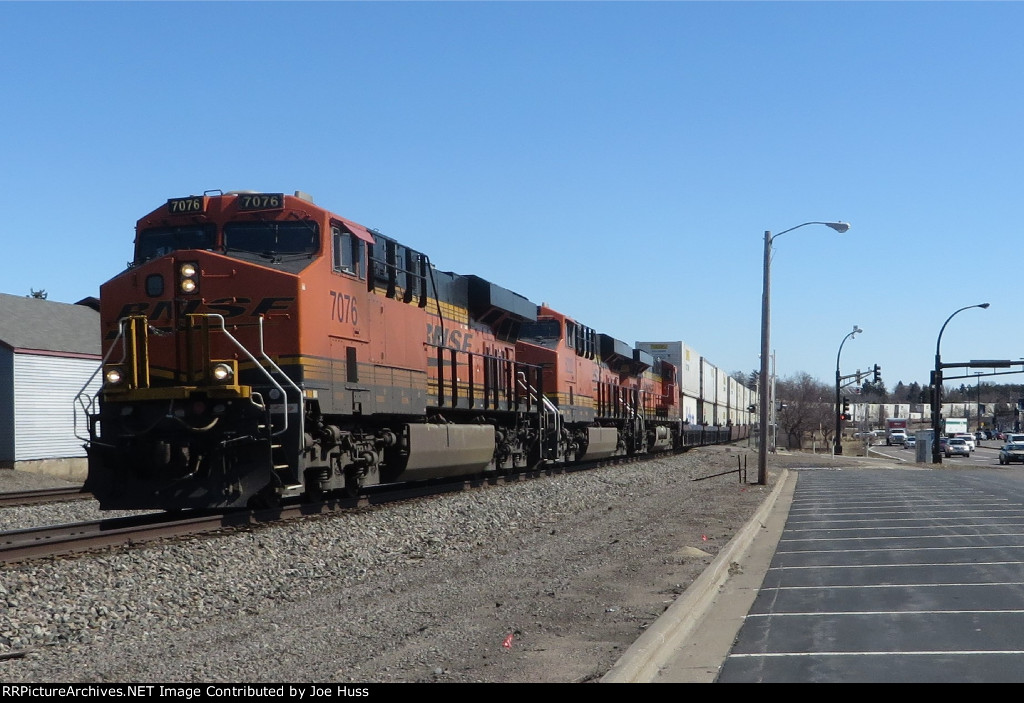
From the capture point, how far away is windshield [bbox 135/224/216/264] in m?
14.1

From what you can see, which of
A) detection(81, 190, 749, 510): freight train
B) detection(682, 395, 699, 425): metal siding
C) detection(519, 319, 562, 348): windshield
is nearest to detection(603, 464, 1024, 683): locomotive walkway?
Result: detection(81, 190, 749, 510): freight train

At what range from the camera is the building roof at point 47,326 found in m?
31.5

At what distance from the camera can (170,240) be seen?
561 inches

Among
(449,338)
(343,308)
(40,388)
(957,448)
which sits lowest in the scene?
(957,448)

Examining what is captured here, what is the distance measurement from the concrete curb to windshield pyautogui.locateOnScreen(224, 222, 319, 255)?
6993mm

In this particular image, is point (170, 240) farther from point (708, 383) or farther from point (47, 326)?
point (708, 383)

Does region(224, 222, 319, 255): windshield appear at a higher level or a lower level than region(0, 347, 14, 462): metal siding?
higher

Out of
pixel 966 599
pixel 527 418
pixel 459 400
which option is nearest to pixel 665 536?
pixel 966 599

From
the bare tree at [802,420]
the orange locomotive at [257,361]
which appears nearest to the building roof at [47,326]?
the orange locomotive at [257,361]

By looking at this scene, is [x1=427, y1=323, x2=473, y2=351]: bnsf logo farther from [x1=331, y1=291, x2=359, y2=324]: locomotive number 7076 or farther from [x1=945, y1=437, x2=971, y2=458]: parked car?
[x1=945, y1=437, x2=971, y2=458]: parked car

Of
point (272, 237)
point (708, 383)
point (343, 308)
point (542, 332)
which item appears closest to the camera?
point (272, 237)

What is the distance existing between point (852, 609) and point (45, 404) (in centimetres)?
2871

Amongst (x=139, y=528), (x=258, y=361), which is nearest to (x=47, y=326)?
(x=258, y=361)
